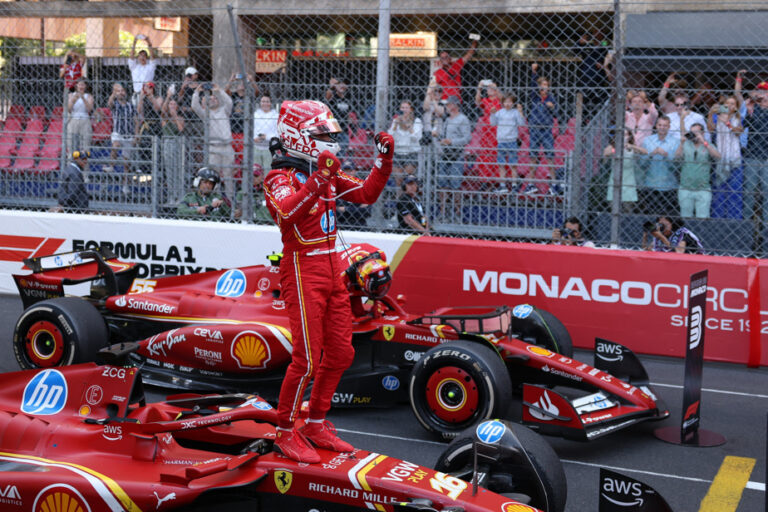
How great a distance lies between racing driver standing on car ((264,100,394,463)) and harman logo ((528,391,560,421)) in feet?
5.34

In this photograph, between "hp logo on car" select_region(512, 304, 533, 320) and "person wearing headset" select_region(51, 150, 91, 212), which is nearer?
"hp logo on car" select_region(512, 304, 533, 320)

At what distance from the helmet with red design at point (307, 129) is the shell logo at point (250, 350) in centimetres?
229

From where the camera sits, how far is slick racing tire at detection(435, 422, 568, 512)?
456 cm

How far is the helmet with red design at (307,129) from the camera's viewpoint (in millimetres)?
5012

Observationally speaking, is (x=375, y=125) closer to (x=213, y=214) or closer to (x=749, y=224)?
(x=213, y=214)

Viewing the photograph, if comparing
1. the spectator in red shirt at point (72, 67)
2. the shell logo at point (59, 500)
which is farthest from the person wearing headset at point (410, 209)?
the spectator in red shirt at point (72, 67)

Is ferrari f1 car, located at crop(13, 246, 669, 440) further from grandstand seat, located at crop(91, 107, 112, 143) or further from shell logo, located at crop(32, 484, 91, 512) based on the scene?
grandstand seat, located at crop(91, 107, 112, 143)

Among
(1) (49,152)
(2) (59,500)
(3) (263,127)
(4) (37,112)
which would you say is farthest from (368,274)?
(4) (37,112)

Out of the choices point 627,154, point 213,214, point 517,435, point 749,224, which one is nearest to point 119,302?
point 213,214

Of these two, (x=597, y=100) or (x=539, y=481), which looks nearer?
(x=539, y=481)

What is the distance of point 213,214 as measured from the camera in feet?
34.0

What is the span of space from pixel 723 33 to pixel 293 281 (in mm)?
10261

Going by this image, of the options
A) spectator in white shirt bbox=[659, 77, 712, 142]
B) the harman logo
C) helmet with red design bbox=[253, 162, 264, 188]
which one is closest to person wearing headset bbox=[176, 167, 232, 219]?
helmet with red design bbox=[253, 162, 264, 188]

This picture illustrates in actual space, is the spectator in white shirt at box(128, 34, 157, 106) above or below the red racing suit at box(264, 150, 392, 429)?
above
